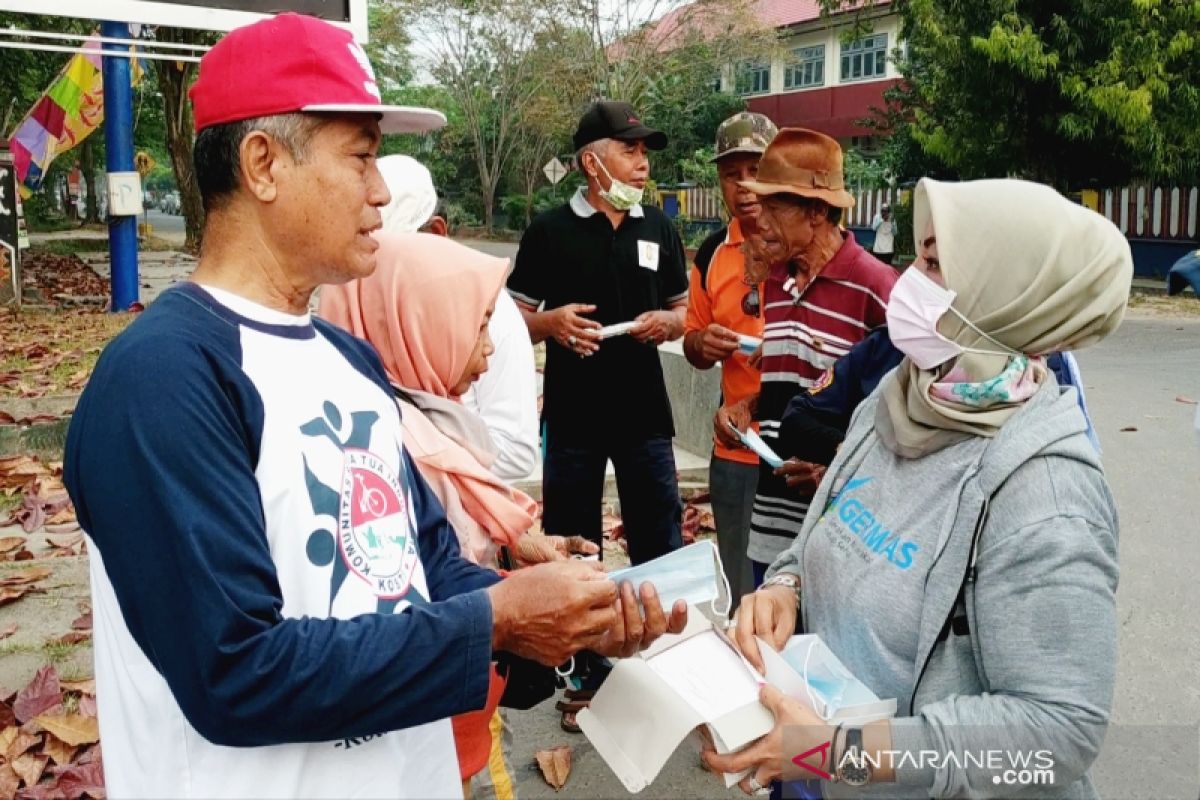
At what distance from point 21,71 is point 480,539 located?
21832 mm

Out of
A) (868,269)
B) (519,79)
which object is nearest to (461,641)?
(868,269)

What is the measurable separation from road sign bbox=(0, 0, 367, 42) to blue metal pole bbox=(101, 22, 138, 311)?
4.64m

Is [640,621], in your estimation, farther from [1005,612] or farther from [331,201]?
[331,201]

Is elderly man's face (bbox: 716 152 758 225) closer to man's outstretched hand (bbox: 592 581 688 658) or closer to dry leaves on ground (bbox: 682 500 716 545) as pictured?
dry leaves on ground (bbox: 682 500 716 545)

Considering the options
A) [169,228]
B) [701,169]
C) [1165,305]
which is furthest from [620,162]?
[169,228]

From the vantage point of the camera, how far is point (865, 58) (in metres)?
38.2

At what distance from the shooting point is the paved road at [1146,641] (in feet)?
11.9

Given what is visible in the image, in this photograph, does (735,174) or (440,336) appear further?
(735,174)

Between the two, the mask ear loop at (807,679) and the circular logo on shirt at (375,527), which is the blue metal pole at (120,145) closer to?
the circular logo on shirt at (375,527)

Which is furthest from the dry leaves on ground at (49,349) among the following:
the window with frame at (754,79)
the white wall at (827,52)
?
the window with frame at (754,79)

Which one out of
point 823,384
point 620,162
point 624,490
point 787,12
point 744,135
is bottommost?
point 624,490

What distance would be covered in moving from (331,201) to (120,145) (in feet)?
33.0

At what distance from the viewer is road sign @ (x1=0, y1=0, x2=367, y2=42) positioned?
589 cm

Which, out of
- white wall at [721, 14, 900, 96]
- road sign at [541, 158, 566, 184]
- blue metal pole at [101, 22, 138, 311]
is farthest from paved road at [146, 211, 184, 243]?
blue metal pole at [101, 22, 138, 311]
